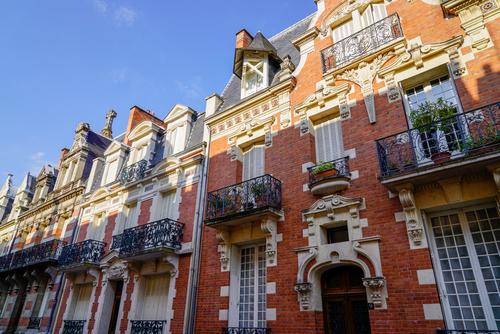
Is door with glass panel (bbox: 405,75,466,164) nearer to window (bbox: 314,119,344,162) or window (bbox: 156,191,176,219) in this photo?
window (bbox: 314,119,344,162)

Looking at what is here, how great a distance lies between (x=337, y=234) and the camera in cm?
774

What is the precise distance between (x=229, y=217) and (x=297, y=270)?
→ 2.28 meters

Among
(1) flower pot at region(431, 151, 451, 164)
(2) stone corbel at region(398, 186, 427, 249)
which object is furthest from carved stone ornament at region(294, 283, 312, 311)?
(1) flower pot at region(431, 151, 451, 164)

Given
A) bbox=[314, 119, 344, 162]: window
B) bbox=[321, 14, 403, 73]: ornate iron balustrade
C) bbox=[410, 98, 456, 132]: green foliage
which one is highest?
bbox=[321, 14, 403, 73]: ornate iron balustrade

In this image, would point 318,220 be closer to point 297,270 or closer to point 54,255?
point 297,270

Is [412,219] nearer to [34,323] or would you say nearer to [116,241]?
[116,241]

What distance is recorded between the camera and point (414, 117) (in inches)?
276

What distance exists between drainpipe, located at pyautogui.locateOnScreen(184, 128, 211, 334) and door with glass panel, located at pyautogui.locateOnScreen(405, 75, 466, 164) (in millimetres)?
6501

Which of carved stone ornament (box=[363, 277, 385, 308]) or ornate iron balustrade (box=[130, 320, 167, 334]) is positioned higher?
carved stone ornament (box=[363, 277, 385, 308])

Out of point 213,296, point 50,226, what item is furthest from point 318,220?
point 50,226

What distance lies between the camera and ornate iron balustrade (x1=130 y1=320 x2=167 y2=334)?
9893mm

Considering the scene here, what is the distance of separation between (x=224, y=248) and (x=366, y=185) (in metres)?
4.25

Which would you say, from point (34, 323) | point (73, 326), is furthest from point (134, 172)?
point (34, 323)

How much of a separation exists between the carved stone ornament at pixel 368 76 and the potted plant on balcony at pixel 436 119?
104 cm
